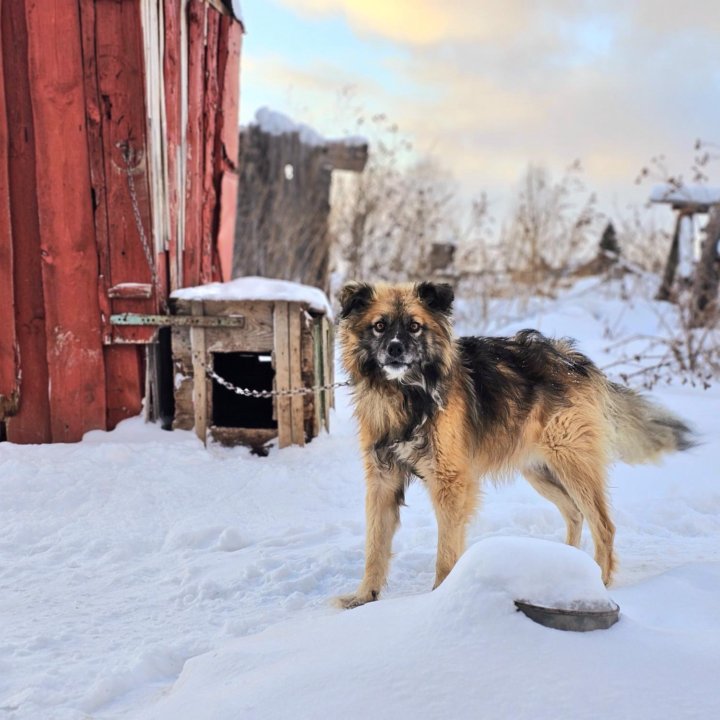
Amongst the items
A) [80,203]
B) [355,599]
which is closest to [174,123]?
[80,203]

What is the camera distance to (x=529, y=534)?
3963 millimetres

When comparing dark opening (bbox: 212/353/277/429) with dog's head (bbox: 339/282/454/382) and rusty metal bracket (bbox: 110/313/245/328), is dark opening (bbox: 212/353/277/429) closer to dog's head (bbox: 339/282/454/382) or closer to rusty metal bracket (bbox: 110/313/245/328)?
rusty metal bracket (bbox: 110/313/245/328)

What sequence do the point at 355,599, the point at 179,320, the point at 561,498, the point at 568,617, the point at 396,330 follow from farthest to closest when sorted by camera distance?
1. the point at 179,320
2. the point at 561,498
3. the point at 396,330
4. the point at 355,599
5. the point at 568,617

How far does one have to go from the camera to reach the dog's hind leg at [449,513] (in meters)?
3.07

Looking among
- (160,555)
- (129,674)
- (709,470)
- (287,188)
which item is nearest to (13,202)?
(160,555)

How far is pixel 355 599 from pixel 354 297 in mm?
1426

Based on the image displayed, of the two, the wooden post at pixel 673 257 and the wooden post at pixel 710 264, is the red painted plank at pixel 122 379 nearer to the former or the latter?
the wooden post at pixel 710 264

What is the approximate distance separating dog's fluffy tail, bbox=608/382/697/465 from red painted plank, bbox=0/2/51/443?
→ 421 cm

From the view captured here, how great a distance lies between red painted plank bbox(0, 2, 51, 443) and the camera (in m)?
5.08

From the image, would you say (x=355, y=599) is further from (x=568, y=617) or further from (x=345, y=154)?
(x=345, y=154)

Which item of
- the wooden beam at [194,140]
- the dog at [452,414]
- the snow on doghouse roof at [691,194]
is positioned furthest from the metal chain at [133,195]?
the snow on doghouse roof at [691,194]

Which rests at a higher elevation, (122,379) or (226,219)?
(226,219)

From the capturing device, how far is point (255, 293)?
5.31 meters

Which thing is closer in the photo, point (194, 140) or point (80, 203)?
point (80, 203)
